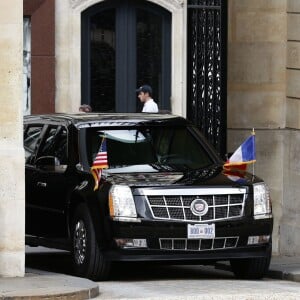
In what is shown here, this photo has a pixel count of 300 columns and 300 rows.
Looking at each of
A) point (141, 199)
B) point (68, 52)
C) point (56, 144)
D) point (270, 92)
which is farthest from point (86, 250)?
point (68, 52)

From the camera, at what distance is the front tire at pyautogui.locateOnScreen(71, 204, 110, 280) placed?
49.0 feet

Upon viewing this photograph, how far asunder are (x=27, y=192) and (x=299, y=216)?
535 cm

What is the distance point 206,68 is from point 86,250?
6.81m

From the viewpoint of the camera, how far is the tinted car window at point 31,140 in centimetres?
1711

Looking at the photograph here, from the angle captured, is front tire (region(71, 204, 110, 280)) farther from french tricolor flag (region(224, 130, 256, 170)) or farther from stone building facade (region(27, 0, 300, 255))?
stone building facade (region(27, 0, 300, 255))

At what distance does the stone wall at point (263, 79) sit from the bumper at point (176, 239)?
5646mm

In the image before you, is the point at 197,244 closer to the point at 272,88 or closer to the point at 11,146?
the point at 11,146

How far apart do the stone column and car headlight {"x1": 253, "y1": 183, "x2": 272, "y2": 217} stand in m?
2.61

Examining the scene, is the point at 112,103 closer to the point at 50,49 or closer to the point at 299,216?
the point at 50,49

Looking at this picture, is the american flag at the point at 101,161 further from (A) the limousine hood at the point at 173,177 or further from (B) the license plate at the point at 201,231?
(B) the license plate at the point at 201,231

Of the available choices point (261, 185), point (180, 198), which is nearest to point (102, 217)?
point (180, 198)

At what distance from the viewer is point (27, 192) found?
55.4ft

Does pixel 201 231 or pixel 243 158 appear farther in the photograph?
pixel 243 158

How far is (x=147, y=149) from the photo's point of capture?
1611 centimetres
